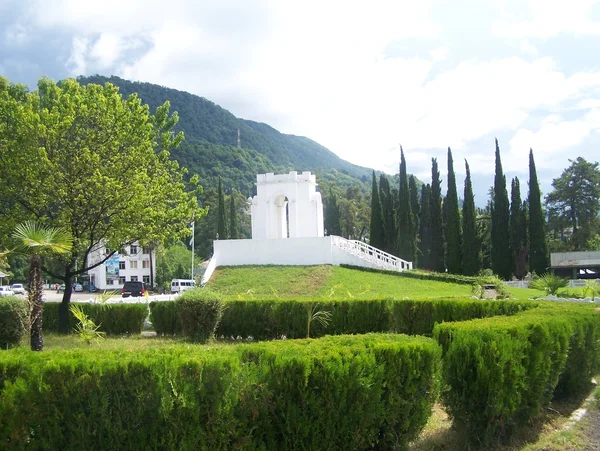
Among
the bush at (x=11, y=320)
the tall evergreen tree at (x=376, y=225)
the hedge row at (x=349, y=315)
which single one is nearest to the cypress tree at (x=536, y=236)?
the tall evergreen tree at (x=376, y=225)

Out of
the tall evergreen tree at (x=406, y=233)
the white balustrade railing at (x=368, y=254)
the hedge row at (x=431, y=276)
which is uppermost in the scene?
the tall evergreen tree at (x=406, y=233)

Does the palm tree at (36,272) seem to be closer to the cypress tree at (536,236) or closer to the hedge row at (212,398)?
the hedge row at (212,398)

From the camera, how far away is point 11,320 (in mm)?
12336

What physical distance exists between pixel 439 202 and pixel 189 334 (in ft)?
114

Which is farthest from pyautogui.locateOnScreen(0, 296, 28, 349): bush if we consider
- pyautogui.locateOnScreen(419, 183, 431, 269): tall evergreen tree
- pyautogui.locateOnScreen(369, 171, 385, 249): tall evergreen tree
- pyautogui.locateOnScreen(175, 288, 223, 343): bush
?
pyautogui.locateOnScreen(419, 183, 431, 269): tall evergreen tree

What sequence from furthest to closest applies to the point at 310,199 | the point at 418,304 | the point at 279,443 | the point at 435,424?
1. the point at 310,199
2. the point at 418,304
3. the point at 435,424
4. the point at 279,443

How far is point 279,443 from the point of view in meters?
4.64

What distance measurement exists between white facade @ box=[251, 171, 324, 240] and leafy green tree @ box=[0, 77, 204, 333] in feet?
54.7

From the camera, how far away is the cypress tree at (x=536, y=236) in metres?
37.6

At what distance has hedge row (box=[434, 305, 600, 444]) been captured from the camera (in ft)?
17.9

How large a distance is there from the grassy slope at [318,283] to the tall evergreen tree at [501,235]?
1366 cm

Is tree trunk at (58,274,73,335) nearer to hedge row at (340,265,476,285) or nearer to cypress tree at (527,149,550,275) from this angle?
hedge row at (340,265,476,285)

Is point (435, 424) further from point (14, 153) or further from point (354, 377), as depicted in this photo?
point (14, 153)

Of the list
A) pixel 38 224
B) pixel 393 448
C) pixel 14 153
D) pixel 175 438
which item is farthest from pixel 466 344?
pixel 14 153
